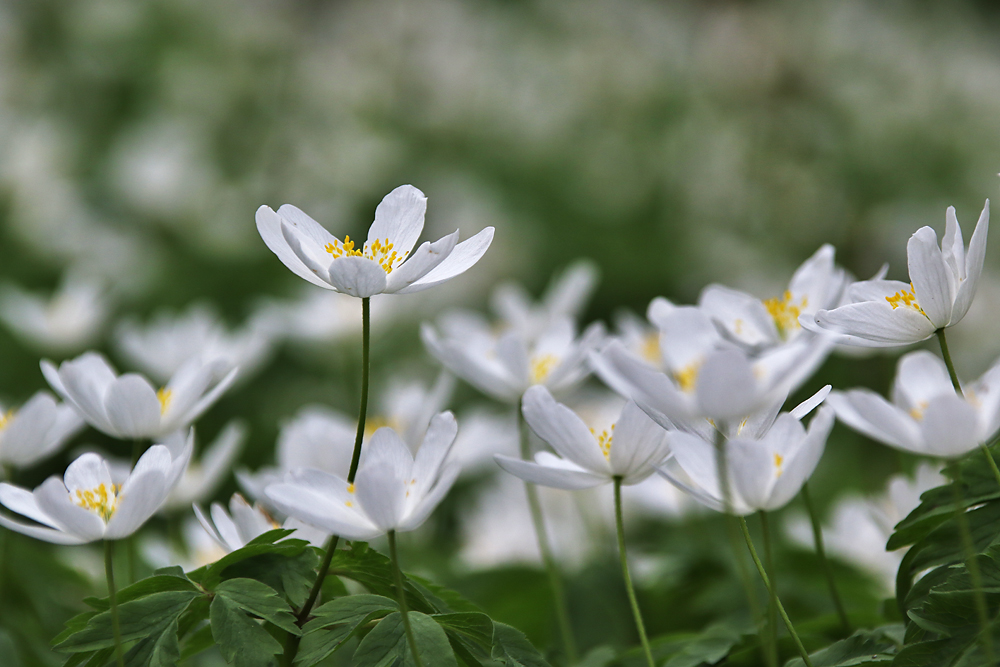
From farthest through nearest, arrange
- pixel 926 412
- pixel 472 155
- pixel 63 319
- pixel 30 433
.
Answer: pixel 472 155
pixel 63 319
pixel 30 433
pixel 926 412

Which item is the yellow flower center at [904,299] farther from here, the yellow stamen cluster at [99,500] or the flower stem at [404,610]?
the yellow stamen cluster at [99,500]

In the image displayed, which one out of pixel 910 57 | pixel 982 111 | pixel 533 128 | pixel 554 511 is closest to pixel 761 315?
pixel 554 511

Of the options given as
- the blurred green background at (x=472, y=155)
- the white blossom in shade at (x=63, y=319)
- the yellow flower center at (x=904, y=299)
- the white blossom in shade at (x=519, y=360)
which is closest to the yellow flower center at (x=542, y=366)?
the white blossom in shade at (x=519, y=360)

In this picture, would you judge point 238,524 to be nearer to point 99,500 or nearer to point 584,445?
point 99,500

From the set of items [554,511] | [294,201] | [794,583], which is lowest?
[294,201]

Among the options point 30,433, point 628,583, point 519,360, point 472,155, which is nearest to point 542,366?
point 519,360

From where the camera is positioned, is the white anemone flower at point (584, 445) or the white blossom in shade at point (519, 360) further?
the white blossom in shade at point (519, 360)

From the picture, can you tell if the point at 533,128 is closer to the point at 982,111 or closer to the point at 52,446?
the point at 982,111
